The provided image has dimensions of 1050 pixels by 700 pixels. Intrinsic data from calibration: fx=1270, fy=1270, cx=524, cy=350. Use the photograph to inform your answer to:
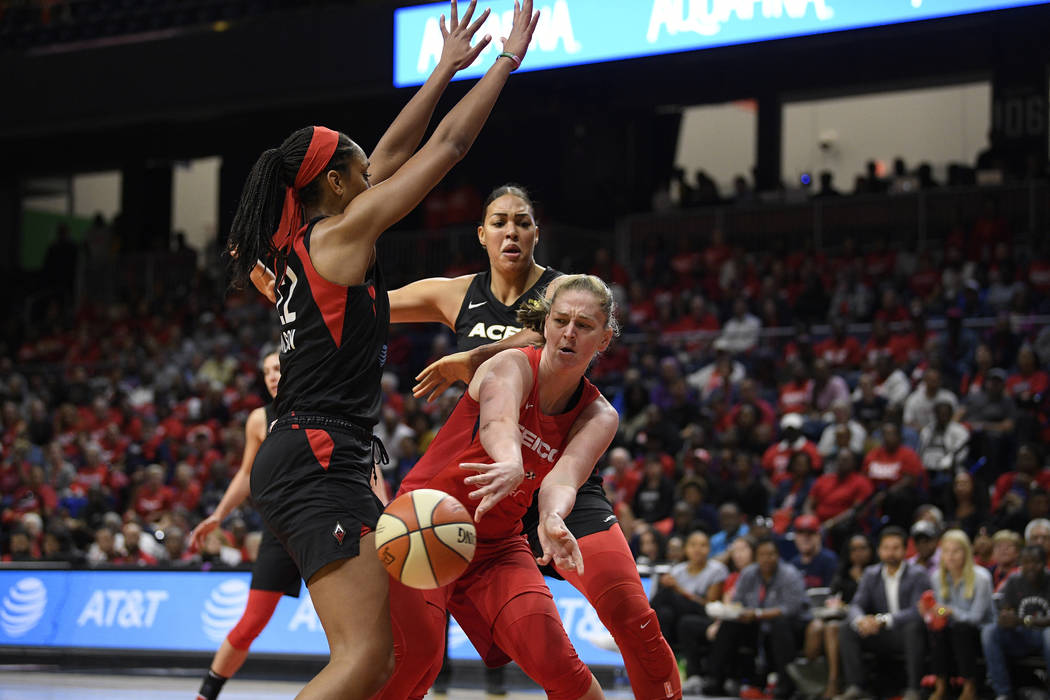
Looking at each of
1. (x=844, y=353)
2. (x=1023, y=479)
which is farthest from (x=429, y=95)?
(x=844, y=353)

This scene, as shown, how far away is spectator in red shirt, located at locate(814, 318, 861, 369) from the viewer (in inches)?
545

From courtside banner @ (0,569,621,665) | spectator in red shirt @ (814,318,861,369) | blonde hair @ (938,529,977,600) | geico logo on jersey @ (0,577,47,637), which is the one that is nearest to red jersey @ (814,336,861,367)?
spectator in red shirt @ (814,318,861,369)

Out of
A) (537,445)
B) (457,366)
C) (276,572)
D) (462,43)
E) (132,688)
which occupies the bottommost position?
(132,688)

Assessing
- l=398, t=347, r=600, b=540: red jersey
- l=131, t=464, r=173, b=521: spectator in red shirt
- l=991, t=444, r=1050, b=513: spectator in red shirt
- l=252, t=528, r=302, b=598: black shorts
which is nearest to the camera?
l=398, t=347, r=600, b=540: red jersey

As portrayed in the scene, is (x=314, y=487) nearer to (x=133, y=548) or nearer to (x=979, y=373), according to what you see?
(x=133, y=548)

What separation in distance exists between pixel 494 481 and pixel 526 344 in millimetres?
1121

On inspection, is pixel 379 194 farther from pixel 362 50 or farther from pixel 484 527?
pixel 362 50

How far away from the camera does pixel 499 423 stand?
385 centimetres

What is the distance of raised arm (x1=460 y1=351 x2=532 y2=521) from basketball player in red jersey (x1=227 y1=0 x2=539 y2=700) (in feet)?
1.14

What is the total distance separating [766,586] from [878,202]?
9.19 metres

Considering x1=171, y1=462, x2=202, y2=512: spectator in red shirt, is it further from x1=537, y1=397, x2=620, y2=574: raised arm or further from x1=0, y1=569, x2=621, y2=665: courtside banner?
x1=537, y1=397, x2=620, y2=574: raised arm

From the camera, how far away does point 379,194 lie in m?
3.76

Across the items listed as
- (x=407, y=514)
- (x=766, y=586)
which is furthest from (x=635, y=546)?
(x=407, y=514)

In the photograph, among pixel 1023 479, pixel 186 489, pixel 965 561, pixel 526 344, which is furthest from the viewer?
pixel 186 489
